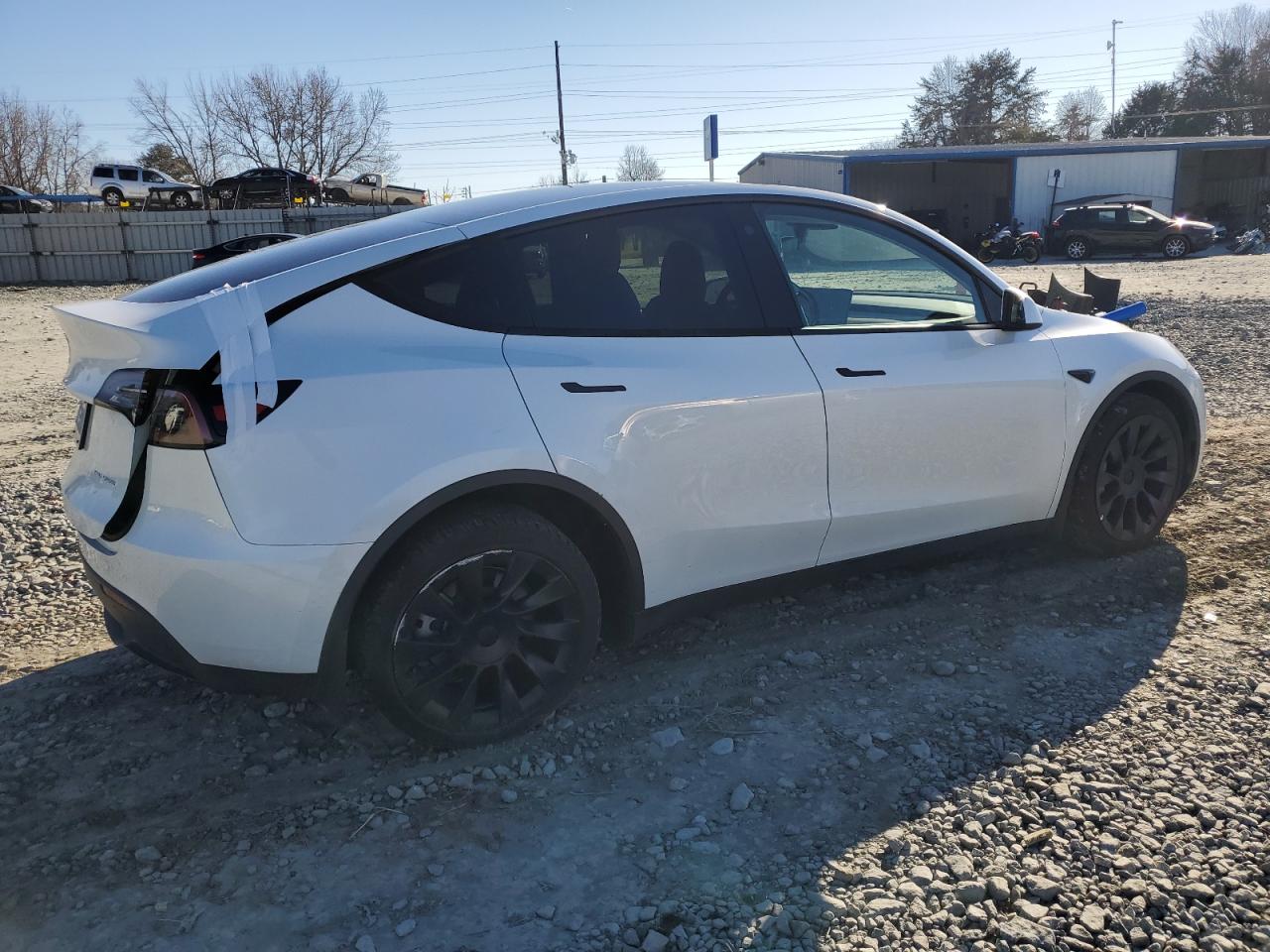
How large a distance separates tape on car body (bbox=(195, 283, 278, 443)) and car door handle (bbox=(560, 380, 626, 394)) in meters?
0.84

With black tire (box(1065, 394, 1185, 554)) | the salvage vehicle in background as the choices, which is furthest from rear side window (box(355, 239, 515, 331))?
the salvage vehicle in background

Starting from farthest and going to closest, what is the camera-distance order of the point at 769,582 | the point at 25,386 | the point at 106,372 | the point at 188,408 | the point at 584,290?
the point at 25,386 → the point at 769,582 → the point at 584,290 → the point at 106,372 → the point at 188,408

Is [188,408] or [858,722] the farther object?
[858,722]

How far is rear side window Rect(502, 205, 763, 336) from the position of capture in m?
3.08

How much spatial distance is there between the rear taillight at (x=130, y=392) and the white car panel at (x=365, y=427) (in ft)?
0.96

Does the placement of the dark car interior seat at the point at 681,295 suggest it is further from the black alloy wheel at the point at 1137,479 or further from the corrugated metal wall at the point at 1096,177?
the corrugated metal wall at the point at 1096,177

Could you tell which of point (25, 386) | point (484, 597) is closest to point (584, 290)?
point (484, 597)

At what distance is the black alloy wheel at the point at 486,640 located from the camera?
2.88 meters

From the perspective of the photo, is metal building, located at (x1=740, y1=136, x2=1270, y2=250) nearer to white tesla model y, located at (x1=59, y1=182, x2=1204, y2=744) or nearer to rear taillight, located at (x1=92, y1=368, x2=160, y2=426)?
white tesla model y, located at (x1=59, y1=182, x2=1204, y2=744)

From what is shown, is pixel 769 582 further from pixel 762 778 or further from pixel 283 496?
pixel 283 496

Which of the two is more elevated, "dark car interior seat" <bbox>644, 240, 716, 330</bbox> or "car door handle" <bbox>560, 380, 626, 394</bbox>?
"dark car interior seat" <bbox>644, 240, 716, 330</bbox>

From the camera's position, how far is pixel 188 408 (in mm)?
2596

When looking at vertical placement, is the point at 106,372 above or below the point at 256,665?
above

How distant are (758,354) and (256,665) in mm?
1863
